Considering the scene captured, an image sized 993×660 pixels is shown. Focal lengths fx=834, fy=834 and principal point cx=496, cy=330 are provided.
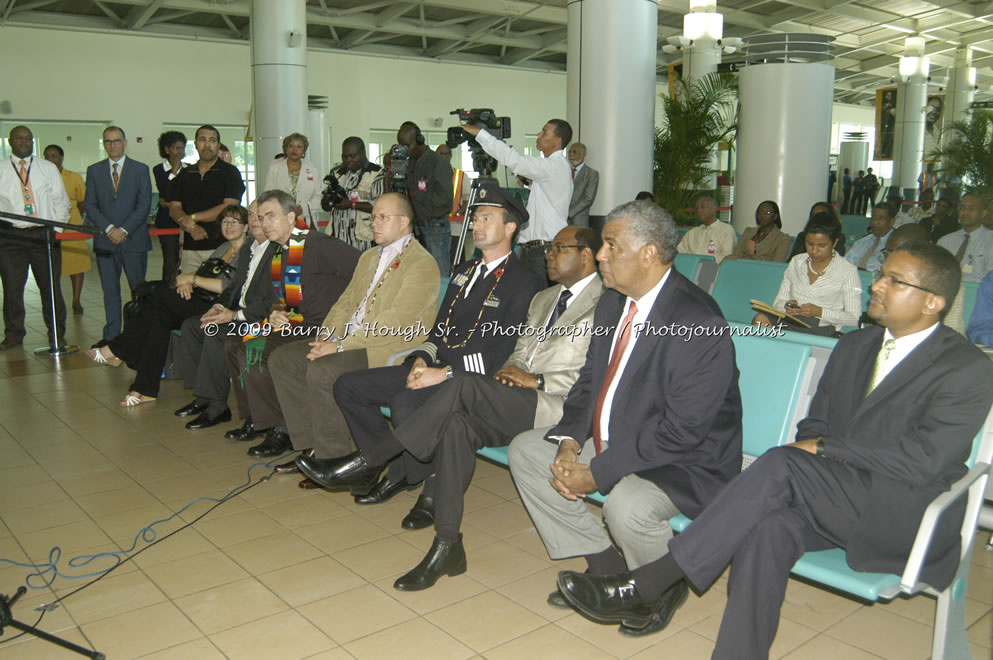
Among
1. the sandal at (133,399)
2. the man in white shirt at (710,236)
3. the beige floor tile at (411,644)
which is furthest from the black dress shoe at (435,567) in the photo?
the man in white shirt at (710,236)

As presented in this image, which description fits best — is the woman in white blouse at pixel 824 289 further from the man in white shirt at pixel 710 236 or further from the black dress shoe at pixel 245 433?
the black dress shoe at pixel 245 433

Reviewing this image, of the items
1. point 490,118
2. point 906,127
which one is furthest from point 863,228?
point 906,127

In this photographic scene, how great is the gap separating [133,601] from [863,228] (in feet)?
31.8

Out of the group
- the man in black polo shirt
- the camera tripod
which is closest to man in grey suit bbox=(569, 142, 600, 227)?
the man in black polo shirt

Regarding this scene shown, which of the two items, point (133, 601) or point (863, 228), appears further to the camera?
point (863, 228)

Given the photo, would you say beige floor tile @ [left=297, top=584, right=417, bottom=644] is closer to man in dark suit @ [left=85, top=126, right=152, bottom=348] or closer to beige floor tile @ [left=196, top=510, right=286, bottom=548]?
beige floor tile @ [left=196, top=510, right=286, bottom=548]

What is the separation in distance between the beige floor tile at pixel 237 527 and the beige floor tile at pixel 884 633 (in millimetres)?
2333

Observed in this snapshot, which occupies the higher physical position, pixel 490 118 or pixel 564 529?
pixel 490 118

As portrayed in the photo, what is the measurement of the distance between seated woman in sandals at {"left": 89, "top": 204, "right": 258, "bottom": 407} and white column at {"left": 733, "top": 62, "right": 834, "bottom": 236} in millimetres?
6200

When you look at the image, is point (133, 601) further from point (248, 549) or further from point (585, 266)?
point (585, 266)

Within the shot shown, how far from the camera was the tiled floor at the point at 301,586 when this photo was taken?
108 inches

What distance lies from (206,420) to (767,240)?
4.75 meters

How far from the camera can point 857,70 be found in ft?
103

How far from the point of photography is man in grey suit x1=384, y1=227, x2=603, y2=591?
10.5 ft
